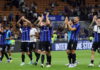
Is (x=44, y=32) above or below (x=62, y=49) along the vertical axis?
above

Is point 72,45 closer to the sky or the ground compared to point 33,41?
closer to the sky

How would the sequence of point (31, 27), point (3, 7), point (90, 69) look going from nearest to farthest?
point (90, 69), point (31, 27), point (3, 7)

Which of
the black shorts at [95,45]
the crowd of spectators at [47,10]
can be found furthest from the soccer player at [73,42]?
the crowd of spectators at [47,10]

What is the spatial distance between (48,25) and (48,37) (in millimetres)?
635

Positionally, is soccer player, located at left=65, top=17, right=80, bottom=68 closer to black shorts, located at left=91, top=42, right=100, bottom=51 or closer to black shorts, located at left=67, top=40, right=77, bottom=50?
black shorts, located at left=67, top=40, right=77, bottom=50

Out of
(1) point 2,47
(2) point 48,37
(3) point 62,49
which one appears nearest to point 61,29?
(3) point 62,49

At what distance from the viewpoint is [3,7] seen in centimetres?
4600

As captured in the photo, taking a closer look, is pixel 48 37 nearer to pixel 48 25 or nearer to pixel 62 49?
pixel 48 25

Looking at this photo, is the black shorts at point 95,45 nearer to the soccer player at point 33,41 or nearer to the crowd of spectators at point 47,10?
the soccer player at point 33,41

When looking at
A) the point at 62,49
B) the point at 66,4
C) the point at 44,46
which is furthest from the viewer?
the point at 66,4

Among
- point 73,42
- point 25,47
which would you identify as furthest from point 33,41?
point 73,42

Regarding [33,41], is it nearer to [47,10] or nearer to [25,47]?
[25,47]

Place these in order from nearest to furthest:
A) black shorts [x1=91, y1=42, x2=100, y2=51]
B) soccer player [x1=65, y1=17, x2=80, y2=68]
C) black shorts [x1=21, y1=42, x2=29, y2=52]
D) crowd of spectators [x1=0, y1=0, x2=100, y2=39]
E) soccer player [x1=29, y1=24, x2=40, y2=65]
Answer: soccer player [x1=65, y1=17, x2=80, y2=68] → black shorts [x1=91, y1=42, x2=100, y2=51] → black shorts [x1=21, y1=42, x2=29, y2=52] → soccer player [x1=29, y1=24, x2=40, y2=65] → crowd of spectators [x1=0, y1=0, x2=100, y2=39]

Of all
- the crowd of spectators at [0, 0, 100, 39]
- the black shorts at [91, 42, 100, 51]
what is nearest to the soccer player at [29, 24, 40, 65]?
the black shorts at [91, 42, 100, 51]
